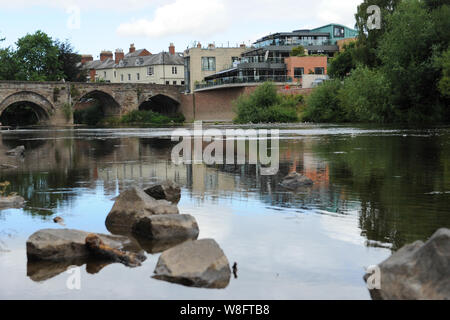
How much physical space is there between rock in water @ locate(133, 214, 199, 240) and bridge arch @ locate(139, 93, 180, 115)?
304 feet

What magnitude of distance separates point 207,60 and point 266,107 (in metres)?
35.6

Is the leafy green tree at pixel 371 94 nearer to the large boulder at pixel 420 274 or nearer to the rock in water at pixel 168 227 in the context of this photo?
the rock in water at pixel 168 227

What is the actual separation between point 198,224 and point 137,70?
374ft

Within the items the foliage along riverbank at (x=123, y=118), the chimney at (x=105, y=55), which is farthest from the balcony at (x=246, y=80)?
the chimney at (x=105, y=55)

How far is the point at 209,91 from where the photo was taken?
92.2 metres

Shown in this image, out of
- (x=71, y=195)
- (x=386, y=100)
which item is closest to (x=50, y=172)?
(x=71, y=195)

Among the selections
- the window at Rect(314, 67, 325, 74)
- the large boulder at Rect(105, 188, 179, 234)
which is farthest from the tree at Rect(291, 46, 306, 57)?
the large boulder at Rect(105, 188, 179, 234)

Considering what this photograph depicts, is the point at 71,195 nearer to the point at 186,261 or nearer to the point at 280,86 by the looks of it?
the point at 186,261

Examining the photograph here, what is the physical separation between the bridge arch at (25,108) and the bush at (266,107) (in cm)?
3423

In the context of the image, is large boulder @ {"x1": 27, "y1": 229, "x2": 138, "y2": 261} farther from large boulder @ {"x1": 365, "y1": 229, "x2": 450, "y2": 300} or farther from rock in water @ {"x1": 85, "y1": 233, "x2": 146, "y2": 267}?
large boulder @ {"x1": 365, "y1": 229, "x2": 450, "y2": 300}

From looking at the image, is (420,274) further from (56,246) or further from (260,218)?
(56,246)

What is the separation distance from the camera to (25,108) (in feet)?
326

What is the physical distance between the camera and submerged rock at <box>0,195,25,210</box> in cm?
1150

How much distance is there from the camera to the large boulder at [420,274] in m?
5.84
